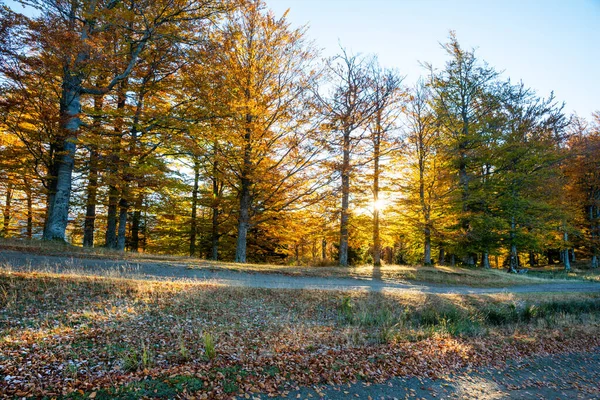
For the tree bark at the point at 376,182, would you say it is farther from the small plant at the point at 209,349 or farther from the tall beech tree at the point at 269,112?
the small plant at the point at 209,349

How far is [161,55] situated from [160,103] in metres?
2.55

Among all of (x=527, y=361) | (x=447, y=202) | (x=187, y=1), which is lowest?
(x=527, y=361)

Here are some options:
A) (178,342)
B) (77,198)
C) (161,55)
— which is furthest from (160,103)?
(178,342)

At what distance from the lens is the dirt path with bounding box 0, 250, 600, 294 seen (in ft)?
30.1

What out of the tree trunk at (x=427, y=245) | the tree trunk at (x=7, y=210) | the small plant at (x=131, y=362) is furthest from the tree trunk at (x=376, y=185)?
the tree trunk at (x=7, y=210)

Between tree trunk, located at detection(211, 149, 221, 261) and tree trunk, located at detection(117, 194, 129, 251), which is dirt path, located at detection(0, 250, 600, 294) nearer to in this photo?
tree trunk, located at detection(117, 194, 129, 251)

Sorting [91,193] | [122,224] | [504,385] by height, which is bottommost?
[504,385]

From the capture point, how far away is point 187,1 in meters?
13.4

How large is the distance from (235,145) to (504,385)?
13.4 m

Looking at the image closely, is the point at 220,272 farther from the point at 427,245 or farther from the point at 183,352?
the point at 427,245

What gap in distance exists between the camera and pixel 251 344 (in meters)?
6.55

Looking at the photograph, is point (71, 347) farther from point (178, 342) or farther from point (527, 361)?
point (527, 361)

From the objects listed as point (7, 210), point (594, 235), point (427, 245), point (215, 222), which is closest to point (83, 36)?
point (215, 222)

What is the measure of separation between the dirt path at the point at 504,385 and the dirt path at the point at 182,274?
5203 mm
